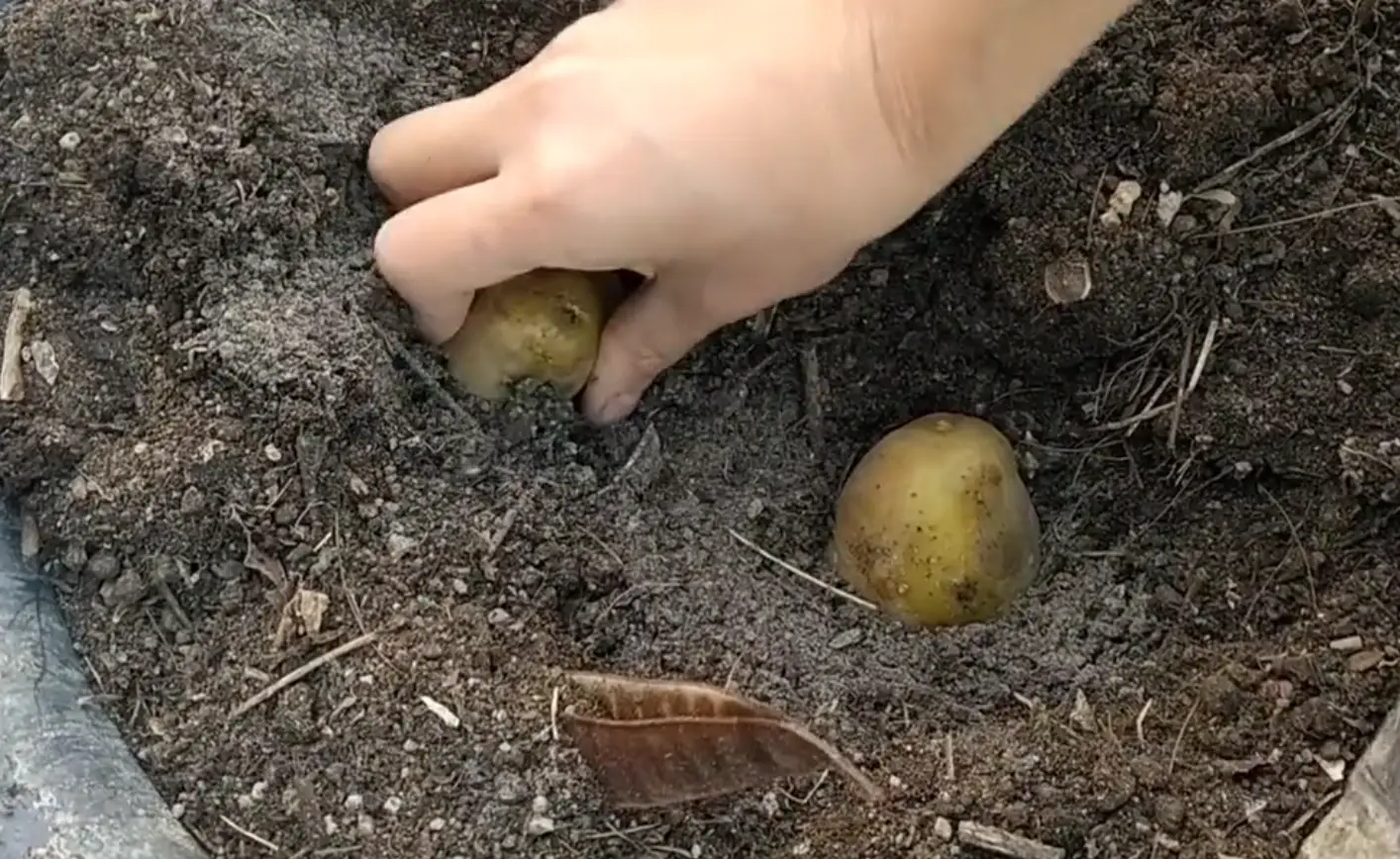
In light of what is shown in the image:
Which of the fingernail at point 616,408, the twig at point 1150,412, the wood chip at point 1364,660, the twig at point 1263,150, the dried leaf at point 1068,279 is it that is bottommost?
the wood chip at point 1364,660

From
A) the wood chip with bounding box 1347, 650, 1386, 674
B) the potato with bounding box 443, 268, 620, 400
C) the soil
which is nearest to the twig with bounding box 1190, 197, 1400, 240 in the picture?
the soil

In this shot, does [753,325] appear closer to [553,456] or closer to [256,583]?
Answer: [553,456]

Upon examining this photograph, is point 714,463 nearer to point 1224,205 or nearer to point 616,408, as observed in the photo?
point 616,408

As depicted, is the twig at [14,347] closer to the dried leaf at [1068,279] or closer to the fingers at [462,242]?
the fingers at [462,242]

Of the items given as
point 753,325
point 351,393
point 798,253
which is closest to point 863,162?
point 798,253

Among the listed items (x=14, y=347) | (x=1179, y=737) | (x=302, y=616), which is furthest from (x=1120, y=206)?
(x=14, y=347)

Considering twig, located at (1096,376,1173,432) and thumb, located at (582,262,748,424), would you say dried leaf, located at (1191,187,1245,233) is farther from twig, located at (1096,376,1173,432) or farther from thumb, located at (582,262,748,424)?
thumb, located at (582,262,748,424)

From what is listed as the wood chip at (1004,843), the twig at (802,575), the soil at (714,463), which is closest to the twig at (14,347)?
the soil at (714,463)
